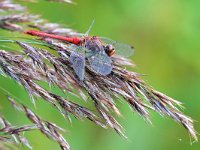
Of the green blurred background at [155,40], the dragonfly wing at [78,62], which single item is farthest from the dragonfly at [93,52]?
the green blurred background at [155,40]

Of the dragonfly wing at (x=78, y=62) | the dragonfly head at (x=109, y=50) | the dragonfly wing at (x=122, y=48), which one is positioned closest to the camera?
the dragonfly wing at (x=78, y=62)

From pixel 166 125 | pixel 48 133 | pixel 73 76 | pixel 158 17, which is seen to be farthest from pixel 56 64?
pixel 158 17

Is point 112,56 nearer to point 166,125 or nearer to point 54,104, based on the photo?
point 54,104

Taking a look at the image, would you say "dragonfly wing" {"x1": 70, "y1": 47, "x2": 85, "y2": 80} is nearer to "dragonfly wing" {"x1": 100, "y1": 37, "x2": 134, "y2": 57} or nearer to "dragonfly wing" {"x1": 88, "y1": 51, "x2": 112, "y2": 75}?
"dragonfly wing" {"x1": 88, "y1": 51, "x2": 112, "y2": 75}

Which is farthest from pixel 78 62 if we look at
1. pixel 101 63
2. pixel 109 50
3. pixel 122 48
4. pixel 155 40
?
pixel 155 40

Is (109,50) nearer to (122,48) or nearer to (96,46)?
(96,46)

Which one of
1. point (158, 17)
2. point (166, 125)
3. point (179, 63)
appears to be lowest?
point (166, 125)

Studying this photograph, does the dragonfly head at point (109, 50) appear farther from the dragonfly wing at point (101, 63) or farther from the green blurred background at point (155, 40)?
the green blurred background at point (155, 40)

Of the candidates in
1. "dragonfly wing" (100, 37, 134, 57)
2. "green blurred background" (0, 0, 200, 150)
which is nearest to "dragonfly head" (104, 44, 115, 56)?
"dragonfly wing" (100, 37, 134, 57)
